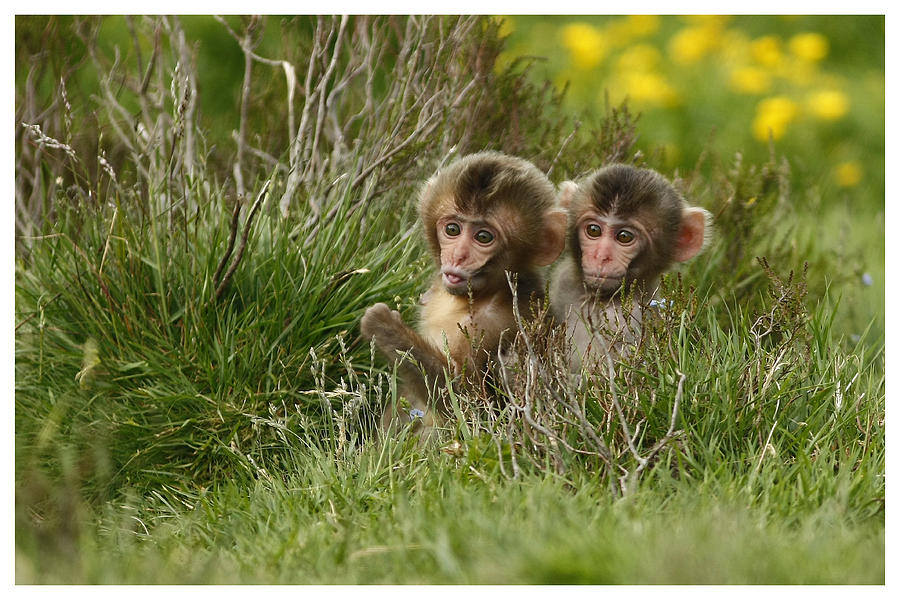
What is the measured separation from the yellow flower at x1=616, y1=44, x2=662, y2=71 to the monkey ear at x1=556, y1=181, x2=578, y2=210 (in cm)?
535

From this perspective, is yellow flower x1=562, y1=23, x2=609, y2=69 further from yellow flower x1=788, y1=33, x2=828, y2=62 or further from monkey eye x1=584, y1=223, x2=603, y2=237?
monkey eye x1=584, y1=223, x2=603, y2=237

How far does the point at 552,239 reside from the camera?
5.00m

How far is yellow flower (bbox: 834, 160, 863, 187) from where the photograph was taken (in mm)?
10070

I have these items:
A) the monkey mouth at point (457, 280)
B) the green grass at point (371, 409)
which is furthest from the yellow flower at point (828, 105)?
the monkey mouth at point (457, 280)

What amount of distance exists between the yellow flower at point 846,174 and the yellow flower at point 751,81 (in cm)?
103

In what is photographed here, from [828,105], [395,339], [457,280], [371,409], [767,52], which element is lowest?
[371,409]

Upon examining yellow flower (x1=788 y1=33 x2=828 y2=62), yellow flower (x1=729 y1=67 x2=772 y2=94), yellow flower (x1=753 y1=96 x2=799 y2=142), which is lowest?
yellow flower (x1=753 y1=96 x2=799 y2=142)

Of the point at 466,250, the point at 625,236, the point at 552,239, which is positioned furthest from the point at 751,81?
the point at 466,250

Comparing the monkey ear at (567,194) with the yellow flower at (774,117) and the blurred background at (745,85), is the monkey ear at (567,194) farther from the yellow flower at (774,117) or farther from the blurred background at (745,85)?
the yellow flower at (774,117)

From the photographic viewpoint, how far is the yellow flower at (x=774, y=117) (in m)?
9.68

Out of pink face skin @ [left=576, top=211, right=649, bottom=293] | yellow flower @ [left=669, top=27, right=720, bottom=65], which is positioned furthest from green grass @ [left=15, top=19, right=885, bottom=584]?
yellow flower @ [left=669, top=27, right=720, bottom=65]

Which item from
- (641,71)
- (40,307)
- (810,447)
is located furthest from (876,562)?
(641,71)

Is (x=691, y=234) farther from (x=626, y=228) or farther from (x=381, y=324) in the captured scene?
(x=381, y=324)

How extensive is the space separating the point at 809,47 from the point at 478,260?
21.8ft
